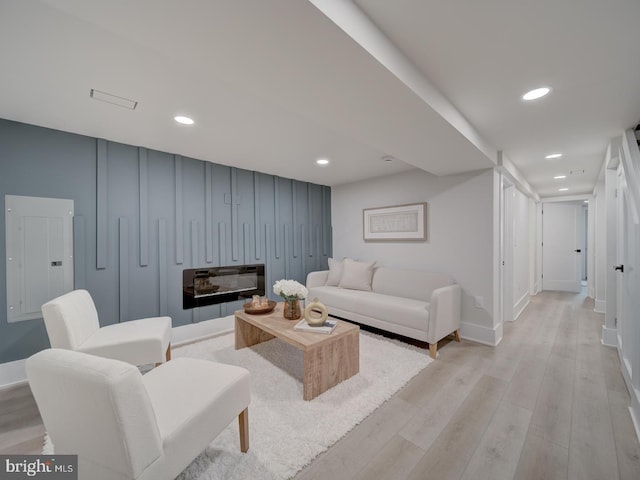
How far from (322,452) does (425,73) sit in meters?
2.35

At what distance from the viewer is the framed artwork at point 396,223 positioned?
3.68m

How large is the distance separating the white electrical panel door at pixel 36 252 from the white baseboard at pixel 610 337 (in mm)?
5645

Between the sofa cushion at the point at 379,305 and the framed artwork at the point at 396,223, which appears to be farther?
the framed artwork at the point at 396,223

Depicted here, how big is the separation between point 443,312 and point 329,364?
1.45m

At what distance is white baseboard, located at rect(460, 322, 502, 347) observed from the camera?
298cm

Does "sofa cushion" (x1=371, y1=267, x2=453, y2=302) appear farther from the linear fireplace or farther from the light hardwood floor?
the linear fireplace

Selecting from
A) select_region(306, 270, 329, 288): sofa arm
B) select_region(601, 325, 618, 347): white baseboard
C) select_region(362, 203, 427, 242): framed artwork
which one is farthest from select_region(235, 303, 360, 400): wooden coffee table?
select_region(601, 325, 618, 347): white baseboard

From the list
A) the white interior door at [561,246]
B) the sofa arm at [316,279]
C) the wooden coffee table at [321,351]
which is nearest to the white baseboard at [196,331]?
the wooden coffee table at [321,351]

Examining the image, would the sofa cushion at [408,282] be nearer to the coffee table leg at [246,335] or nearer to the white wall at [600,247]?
the coffee table leg at [246,335]

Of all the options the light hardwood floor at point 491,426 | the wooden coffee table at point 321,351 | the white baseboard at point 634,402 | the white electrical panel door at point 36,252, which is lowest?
the light hardwood floor at point 491,426

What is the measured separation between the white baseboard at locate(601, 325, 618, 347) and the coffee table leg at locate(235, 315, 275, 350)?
385 centimetres

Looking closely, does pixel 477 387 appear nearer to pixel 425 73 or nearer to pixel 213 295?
pixel 425 73

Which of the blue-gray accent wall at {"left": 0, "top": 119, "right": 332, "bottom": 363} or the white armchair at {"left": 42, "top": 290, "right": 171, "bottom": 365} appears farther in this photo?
the blue-gray accent wall at {"left": 0, "top": 119, "right": 332, "bottom": 363}

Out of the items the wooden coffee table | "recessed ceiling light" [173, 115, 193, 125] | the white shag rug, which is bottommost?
the white shag rug
